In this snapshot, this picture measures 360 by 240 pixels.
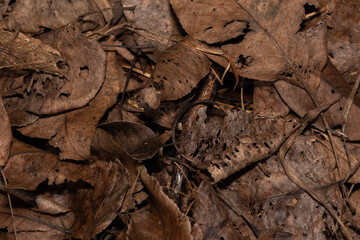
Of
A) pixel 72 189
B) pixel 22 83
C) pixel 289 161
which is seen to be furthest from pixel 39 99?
pixel 289 161

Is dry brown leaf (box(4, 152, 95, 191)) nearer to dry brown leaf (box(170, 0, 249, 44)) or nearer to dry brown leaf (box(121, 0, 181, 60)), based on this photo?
dry brown leaf (box(121, 0, 181, 60))

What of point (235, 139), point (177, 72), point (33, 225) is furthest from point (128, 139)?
point (33, 225)

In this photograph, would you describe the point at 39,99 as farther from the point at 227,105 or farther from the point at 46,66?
the point at 227,105

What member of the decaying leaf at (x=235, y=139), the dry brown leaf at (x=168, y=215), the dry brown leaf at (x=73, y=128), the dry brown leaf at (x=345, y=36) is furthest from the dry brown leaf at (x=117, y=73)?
the dry brown leaf at (x=345, y=36)

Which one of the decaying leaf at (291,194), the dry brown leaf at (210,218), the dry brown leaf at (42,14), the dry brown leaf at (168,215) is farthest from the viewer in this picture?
the dry brown leaf at (42,14)

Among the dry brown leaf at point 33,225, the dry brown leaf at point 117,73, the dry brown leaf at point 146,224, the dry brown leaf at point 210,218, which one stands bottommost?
the dry brown leaf at point 33,225

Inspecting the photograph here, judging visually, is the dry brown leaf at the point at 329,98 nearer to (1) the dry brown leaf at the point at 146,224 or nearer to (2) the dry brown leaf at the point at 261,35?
(2) the dry brown leaf at the point at 261,35
